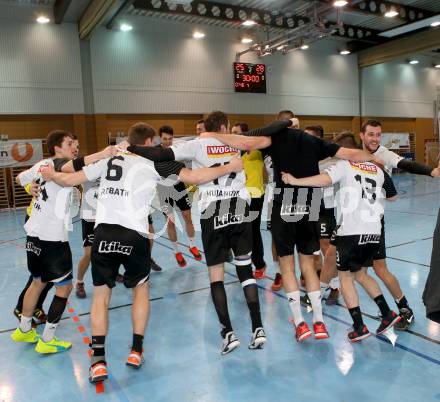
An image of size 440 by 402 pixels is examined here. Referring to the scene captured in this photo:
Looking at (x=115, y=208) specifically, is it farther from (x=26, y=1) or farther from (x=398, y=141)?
(x=398, y=141)

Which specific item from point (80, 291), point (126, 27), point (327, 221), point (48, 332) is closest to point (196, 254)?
point (80, 291)

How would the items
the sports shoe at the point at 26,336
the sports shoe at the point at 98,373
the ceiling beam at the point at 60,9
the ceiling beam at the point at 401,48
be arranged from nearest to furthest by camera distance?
1. the sports shoe at the point at 98,373
2. the sports shoe at the point at 26,336
3. the ceiling beam at the point at 60,9
4. the ceiling beam at the point at 401,48

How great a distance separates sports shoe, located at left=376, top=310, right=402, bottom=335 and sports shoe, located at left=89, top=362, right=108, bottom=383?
7.91ft

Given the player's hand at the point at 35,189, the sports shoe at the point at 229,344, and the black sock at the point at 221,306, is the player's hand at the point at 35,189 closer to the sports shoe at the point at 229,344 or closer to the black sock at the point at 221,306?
the black sock at the point at 221,306

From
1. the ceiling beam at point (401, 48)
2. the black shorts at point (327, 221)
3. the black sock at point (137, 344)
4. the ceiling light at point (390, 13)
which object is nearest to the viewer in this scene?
the black sock at point (137, 344)

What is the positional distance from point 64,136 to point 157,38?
15.2 m

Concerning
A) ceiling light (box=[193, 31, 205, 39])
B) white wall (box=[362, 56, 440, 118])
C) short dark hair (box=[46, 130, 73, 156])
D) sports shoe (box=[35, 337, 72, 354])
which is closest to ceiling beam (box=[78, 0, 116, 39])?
ceiling light (box=[193, 31, 205, 39])

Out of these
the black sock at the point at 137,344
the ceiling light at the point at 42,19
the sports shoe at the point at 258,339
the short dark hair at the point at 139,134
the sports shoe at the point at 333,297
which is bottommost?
the sports shoe at the point at 333,297

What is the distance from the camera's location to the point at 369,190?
12.1 ft

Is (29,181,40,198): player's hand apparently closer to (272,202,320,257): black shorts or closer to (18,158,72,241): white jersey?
(18,158,72,241): white jersey

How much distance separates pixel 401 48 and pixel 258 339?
2163 cm

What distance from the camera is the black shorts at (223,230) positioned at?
3.62m

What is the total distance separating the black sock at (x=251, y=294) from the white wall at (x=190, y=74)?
14.8 meters

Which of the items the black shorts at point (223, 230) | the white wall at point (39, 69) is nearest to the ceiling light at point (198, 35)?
the white wall at point (39, 69)
